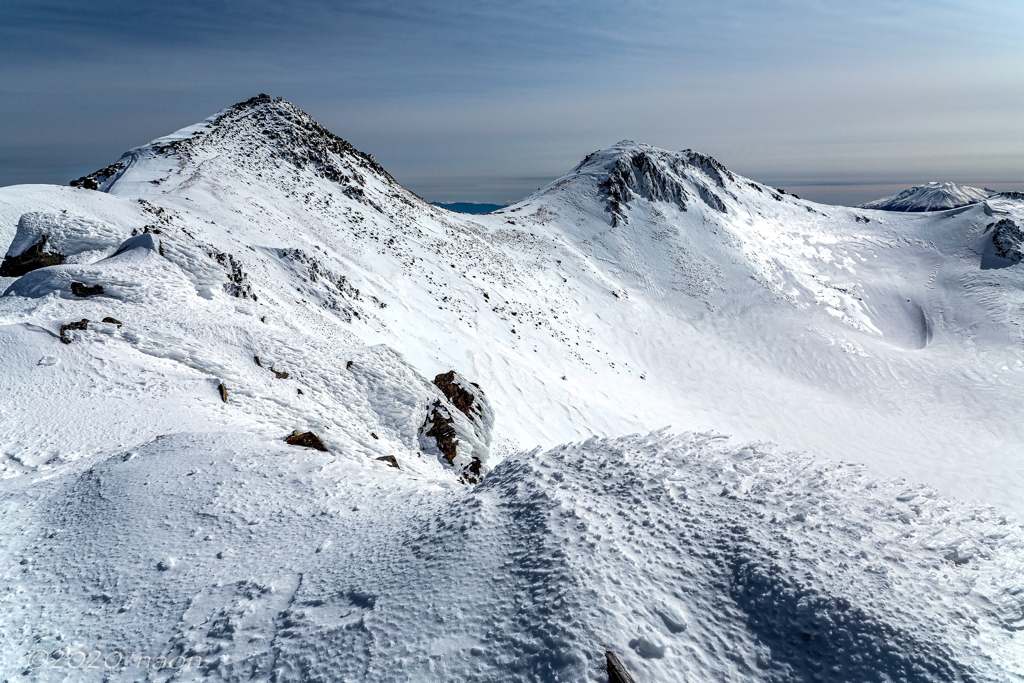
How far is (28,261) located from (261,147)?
26.6m

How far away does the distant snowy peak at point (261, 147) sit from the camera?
106ft

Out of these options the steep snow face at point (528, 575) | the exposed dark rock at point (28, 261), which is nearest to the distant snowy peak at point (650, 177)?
the exposed dark rock at point (28, 261)

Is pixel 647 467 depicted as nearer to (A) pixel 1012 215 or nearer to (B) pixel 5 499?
(B) pixel 5 499

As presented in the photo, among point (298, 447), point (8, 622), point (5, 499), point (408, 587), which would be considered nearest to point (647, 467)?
point (408, 587)

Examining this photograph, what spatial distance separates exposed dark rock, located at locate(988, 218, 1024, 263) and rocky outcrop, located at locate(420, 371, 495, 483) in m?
67.9

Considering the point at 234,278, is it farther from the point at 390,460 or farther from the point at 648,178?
the point at 648,178

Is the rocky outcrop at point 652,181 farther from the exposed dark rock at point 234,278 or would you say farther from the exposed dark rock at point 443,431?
the exposed dark rock at point 443,431

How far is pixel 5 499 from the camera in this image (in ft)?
23.0

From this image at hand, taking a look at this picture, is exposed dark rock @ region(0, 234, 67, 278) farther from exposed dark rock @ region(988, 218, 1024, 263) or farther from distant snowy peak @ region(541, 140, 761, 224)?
exposed dark rock @ region(988, 218, 1024, 263)

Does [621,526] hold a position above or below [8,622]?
above

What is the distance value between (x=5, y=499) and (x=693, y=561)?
1006 cm

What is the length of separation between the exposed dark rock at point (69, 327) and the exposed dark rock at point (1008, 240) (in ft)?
257

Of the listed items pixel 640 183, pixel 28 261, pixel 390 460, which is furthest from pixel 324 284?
pixel 640 183

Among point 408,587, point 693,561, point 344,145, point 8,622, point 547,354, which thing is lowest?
point 547,354
